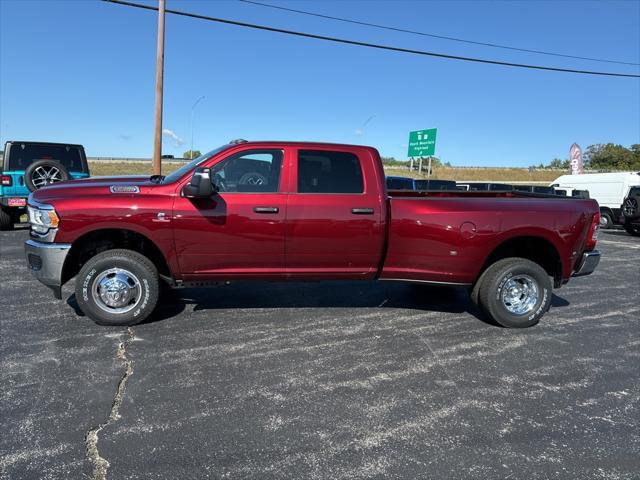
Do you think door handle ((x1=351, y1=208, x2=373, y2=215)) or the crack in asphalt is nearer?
the crack in asphalt

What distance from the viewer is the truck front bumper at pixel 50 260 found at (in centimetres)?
464

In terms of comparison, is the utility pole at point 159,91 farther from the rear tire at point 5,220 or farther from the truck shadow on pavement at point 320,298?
the truck shadow on pavement at point 320,298

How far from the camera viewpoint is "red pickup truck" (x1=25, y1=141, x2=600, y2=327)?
471 centimetres

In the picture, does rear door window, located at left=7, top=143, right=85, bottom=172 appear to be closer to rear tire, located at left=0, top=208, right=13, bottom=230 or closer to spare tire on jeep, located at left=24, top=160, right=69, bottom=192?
rear tire, located at left=0, top=208, right=13, bottom=230

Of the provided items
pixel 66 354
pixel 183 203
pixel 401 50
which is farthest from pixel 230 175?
pixel 401 50

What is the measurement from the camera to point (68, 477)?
8.34 ft

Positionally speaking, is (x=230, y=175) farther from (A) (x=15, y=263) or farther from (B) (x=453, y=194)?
(A) (x=15, y=263)

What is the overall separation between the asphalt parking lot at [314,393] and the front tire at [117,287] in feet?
0.61

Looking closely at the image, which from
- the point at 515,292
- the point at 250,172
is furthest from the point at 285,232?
the point at 515,292

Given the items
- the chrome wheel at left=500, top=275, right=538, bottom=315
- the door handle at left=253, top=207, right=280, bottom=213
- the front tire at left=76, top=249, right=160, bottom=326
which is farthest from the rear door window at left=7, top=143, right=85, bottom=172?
the chrome wheel at left=500, top=275, right=538, bottom=315

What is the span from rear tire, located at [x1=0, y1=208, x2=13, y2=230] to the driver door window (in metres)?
9.11

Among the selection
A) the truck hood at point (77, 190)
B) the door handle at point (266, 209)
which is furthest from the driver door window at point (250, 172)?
the truck hood at point (77, 190)

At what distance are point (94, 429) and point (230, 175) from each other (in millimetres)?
2701

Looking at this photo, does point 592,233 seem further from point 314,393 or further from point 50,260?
point 50,260
